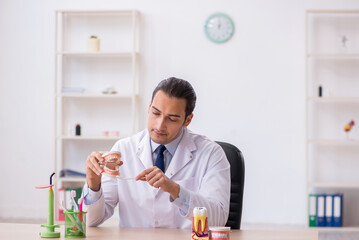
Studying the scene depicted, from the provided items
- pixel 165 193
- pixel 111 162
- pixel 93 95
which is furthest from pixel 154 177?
pixel 93 95

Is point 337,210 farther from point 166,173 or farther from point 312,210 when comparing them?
point 166,173

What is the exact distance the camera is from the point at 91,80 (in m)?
5.52

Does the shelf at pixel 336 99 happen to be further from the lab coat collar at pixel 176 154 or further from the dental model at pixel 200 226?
the dental model at pixel 200 226

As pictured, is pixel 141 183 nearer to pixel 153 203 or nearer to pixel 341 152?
pixel 153 203

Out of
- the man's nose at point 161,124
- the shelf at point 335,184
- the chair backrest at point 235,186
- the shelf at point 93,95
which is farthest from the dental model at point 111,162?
the shelf at point 335,184

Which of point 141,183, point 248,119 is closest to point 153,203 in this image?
point 141,183

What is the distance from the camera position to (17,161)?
18.5ft

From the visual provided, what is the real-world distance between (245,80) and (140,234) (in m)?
3.61

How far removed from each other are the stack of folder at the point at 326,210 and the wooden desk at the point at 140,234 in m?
3.13

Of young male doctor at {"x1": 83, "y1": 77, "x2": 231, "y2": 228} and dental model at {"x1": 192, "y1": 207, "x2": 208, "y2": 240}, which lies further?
young male doctor at {"x1": 83, "y1": 77, "x2": 231, "y2": 228}

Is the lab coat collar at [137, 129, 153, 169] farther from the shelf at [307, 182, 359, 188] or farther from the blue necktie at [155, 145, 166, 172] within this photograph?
the shelf at [307, 182, 359, 188]

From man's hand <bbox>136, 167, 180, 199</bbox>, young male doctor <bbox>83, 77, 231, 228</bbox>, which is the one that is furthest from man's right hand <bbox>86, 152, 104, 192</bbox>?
man's hand <bbox>136, 167, 180, 199</bbox>

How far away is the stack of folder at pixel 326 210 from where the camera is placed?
5059 millimetres

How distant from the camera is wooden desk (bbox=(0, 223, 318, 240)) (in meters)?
1.88
